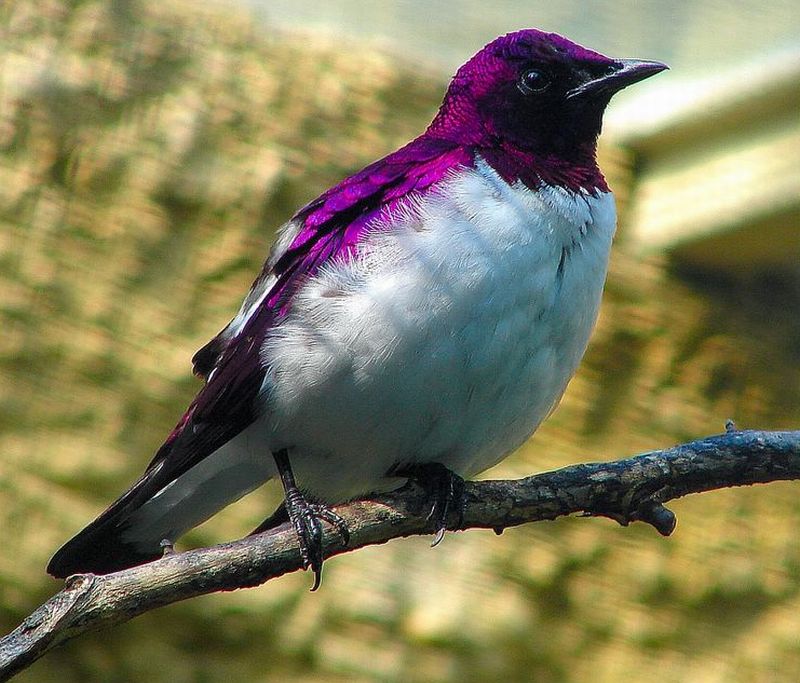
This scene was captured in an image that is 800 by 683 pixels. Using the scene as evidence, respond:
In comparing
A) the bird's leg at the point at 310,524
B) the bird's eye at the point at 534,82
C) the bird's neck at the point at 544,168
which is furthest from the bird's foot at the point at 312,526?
the bird's eye at the point at 534,82

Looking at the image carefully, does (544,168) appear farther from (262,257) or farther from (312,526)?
(262,257)

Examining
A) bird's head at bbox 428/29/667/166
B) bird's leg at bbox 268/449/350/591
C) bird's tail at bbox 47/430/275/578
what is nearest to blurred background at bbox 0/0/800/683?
bird's head at bbox 428/29/667/166

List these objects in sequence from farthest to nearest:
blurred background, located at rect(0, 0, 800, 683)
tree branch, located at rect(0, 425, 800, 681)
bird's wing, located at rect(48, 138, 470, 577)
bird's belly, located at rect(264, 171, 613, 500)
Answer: blurred background, located at rect(0, 0, 800, 683), bird's wing, located at rect(48, 138, 470, 577), bird's belly, located at rect(264, 171, 613, 500), tree branch, located at rect(0, 425, 800, 681)

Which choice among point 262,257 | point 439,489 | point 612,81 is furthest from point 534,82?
point 262,257

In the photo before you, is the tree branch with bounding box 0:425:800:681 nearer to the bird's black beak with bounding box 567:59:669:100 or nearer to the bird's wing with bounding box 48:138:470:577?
the bird's wing with bounding box 48:138:470:577

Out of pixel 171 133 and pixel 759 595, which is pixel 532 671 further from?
pixel 171 133

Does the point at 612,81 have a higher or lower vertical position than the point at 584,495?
higher
